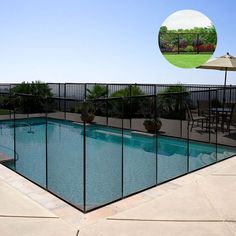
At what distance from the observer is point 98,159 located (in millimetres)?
9344

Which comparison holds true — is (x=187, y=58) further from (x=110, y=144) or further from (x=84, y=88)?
(x=110, y=144)

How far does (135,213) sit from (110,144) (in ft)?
23.8

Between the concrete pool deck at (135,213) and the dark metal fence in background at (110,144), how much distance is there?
0.36m

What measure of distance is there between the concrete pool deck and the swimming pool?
351 millimetres

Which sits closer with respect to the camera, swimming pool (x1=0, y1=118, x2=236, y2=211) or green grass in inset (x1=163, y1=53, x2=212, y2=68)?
swimming pool (x1=0, y1=118, x2=236, y2=211)

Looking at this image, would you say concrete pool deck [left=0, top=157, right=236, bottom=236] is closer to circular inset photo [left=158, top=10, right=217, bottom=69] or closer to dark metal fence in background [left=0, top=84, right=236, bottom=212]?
dark metal fence in background [left=0, top=84, right=236, bottom=212]

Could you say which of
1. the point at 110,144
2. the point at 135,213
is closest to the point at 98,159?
the point at 110,144

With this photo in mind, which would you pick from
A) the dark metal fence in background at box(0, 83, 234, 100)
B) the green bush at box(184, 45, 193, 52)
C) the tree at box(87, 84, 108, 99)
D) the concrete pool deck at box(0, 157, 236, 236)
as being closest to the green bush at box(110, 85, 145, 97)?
the dark metal fence in background at box(0, 83, 234, 100)

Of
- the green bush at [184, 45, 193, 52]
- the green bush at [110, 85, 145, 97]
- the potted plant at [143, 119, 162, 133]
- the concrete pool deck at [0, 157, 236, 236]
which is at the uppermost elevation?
the green bush at [184, 45, 193, 52]

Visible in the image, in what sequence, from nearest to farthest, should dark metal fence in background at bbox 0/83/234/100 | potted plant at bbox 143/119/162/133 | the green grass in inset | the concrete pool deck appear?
the concrete pool deck
potted plant at bbox 143/119/162/133
dark metal fence in background at bbox 0/83/234/100
the green grass in inset

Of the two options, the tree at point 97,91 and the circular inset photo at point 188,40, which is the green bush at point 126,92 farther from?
the circular inset photo at point 188,40

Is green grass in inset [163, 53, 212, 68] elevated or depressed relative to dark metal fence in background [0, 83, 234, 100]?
elevated

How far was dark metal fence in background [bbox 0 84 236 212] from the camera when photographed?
646 centimetres

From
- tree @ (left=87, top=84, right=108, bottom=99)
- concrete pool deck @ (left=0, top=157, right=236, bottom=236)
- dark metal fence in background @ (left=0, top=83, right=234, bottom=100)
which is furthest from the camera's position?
tree @ (left=87, top=84, right=108, bottom=99)
